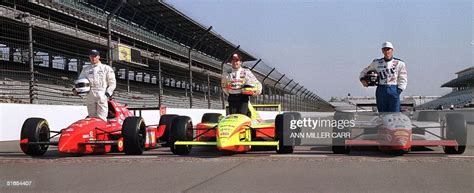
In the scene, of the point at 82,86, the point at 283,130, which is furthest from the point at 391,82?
the point at 82,86

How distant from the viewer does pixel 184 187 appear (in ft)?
16.5

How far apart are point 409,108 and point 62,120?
9299 mm

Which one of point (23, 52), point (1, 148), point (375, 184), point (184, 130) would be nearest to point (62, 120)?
point (23, 52)

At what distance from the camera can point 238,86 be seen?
8.75 metres

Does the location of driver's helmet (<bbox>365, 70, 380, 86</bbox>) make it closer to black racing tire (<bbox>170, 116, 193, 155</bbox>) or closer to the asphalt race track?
the asphalt race track

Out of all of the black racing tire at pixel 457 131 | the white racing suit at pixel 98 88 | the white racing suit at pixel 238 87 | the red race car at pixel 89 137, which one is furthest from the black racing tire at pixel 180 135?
the black racing tire at pixel 457 131

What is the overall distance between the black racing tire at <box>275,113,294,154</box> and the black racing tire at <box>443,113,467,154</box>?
245 centimetres

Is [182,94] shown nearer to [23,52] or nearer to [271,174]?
[23,52]

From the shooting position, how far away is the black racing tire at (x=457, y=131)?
754 centimetres

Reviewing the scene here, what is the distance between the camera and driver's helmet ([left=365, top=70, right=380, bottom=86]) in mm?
8078

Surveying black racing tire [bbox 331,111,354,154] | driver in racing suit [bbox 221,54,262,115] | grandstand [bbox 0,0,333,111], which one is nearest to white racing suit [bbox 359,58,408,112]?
black racing tire [bbox 331,111,354,154]
